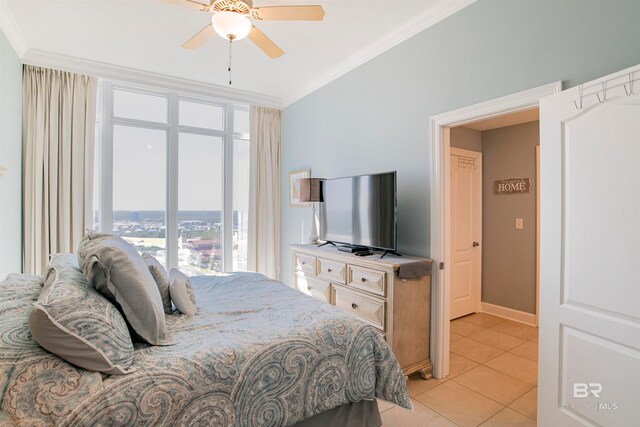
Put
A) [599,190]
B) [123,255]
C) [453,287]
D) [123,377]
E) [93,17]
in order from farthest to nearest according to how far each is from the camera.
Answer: [453,287] < [93,17] < [599,190] < [123,255] < [123,377]

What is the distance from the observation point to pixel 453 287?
13.5 feet

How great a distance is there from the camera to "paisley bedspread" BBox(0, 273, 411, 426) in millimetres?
1058

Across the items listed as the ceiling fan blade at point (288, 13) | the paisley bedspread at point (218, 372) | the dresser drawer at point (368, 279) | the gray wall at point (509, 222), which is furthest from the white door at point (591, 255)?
the gray wall at point (509, 222)

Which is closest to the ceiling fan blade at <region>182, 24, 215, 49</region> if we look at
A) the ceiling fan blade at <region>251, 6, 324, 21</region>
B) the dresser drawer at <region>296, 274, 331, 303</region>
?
the ceiling fan blade at <region>251, 6, 324, 21</region>

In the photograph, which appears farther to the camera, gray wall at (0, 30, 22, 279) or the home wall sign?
the home wall sign

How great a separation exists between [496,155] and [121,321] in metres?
4.42

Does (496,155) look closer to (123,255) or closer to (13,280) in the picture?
(123,255)

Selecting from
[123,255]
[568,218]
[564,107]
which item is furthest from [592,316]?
[123,255]

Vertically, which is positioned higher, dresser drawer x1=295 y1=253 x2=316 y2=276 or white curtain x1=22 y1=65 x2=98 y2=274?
white curtain x1=22 y1=65 x2=98 y2=274

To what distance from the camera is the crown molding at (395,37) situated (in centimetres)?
253

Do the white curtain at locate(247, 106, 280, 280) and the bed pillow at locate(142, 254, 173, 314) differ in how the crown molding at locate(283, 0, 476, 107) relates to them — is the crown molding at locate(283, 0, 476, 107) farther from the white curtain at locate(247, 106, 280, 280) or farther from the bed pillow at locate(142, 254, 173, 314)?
the bed pillow at locate(142, 254, 173, 314)

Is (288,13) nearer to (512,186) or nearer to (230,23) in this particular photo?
(230,23)

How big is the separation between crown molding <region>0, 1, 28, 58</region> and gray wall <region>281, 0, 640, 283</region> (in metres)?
2.91

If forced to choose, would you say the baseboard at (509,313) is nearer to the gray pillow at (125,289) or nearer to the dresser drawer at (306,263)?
the dresser drawer at (306,263)
